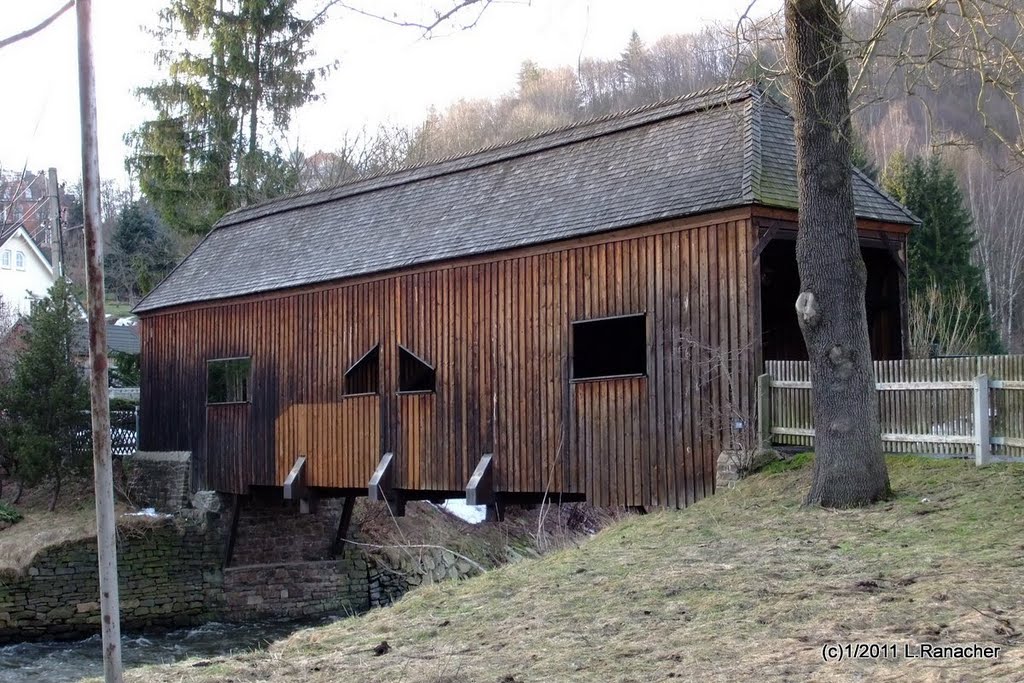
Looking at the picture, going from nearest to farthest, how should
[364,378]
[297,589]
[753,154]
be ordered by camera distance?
[753,154] < [364,378] < [297,589]

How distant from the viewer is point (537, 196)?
14.8 m

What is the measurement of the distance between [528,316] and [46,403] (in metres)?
10.7

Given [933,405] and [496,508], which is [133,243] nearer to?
[496,508]

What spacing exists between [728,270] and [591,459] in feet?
9.40

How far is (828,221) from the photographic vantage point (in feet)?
33.2

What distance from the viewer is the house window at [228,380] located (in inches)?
746

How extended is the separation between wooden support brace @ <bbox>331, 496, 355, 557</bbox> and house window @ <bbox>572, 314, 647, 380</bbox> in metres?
7.18

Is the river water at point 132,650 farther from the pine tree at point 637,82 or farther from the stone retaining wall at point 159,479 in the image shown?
the pine tree at point 637,82

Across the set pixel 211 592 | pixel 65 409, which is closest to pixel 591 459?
pixel 211 592

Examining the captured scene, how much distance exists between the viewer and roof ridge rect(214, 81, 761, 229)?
13297 mm

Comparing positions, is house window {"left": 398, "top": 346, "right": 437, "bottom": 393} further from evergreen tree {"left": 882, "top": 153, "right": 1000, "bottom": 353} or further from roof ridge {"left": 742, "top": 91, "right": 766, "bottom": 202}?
evergreen tree {"left": 882, "top": 153, "right": 1000, "bottom": 353}

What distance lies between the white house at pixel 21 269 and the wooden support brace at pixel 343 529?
26286 millimetres

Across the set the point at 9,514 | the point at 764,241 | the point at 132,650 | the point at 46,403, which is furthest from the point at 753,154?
the point at 9,514

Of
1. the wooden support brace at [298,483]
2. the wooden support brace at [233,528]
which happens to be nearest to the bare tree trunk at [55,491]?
the wooden support brace at [233,528]
